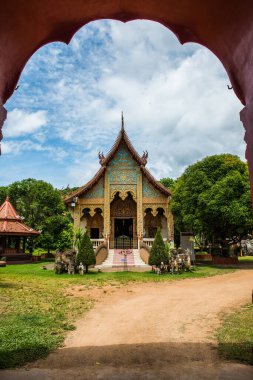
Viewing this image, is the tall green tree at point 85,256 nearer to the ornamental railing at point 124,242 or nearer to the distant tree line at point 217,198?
the distant tree line at point 217,198

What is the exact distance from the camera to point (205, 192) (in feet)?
68.9

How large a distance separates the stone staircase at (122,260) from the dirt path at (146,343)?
1103cm

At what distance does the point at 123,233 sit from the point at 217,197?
444 inches

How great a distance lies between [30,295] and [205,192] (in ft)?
46.1

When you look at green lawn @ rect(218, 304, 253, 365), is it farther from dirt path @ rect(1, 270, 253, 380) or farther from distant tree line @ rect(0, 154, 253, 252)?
distant tree line @ rect(0, 154, 253, 252)

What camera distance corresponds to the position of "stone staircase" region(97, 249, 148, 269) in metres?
21.2

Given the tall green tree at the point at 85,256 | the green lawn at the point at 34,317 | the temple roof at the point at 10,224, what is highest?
Result: the temple roof at the point at 10,224

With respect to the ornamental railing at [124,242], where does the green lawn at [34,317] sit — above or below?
below

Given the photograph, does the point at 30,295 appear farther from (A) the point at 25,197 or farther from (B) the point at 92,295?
(A) the point at 25,197

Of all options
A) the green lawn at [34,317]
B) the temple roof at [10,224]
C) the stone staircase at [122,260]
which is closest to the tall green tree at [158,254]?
the stone staircase at [122,260]

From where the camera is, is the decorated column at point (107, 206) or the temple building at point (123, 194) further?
the temple building at point (123, 194)

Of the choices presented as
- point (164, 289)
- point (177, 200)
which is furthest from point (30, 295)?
point (177, 200)

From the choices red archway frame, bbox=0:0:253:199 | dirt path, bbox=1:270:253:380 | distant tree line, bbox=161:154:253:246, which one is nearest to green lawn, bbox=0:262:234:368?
dirt path, bbox=1:270:253:380

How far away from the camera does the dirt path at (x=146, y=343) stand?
153 inches
